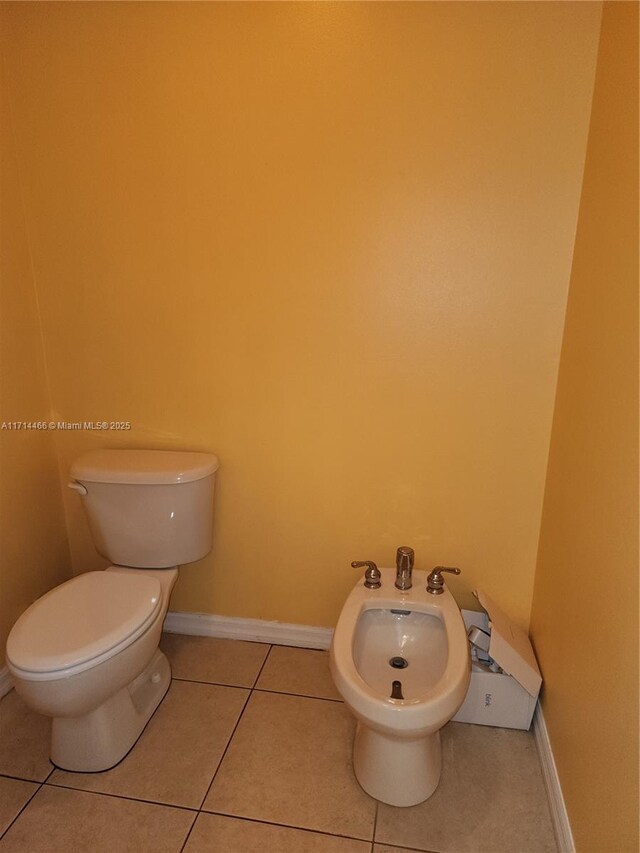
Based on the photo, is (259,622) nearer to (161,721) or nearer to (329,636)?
(329,636)

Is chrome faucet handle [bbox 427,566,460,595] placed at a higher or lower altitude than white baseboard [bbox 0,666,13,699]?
higher

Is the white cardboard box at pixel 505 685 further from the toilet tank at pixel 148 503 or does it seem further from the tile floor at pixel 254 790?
the toilet tank at pixel 148 503

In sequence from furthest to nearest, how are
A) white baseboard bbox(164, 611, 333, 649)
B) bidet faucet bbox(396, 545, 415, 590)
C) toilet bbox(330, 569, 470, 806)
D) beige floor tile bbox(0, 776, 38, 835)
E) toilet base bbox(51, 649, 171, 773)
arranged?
white baseboard bbox(164, 611, 333, 649) → bidet faucet bbox(396, 545, 415, 590) → toilet base bbox(51, 649, 171, 773) → beige floor tile bbox(0, 776, 38, 835) → toilet bbox(330, 569, 470, 806)

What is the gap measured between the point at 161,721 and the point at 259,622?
1.51ft

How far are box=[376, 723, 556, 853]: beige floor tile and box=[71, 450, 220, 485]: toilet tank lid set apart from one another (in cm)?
106

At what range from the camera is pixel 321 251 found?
150 centimetres

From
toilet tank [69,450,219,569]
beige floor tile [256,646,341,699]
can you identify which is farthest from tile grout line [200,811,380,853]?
toilet tank [69,450,219,569]

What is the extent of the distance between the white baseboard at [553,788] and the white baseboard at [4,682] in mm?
1678

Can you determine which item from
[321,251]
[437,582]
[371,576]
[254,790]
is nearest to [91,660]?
[254,790]

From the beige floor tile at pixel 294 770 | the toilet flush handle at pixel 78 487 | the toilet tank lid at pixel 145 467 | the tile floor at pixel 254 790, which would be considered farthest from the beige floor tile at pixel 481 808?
the toilet flush handle at pixel 78 487

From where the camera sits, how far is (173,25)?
4.65 feet

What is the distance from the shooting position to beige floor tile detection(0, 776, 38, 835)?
1.25 m

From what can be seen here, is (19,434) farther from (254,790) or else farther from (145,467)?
(254,790)

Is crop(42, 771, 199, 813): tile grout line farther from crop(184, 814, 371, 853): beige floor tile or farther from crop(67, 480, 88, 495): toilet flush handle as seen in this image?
crop(67, 480, 88, 495): toilet flush handle
